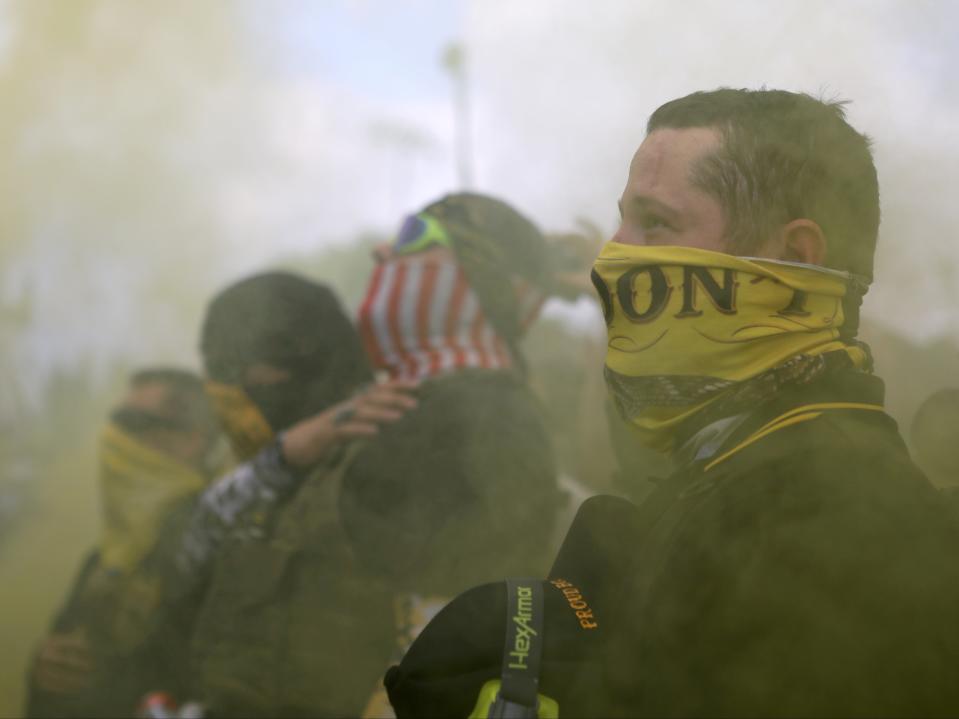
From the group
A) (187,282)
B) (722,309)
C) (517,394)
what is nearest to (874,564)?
(722,309)

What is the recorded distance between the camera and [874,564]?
2.74 ft

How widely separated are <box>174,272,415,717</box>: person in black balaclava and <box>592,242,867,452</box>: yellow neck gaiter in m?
0.89

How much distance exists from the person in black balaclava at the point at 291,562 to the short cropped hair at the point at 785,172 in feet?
3.21

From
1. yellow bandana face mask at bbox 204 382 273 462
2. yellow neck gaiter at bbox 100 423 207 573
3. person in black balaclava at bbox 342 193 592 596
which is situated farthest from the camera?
yellow neck gaiter at bbox 100 423 207 573

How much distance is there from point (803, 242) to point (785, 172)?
0.08m

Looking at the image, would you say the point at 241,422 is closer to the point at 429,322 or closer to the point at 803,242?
the point at 429,322

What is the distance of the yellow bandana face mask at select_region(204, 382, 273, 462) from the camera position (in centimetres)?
217

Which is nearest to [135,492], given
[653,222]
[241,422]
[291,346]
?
[241,422]

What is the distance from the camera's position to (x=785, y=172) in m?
1.06

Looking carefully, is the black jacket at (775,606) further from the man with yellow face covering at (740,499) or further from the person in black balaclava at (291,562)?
the person in black balaclava at (291,562)

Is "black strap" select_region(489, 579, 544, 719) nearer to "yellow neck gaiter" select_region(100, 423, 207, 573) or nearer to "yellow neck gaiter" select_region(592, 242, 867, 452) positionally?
"yellow neck gaiter" select_region(592, 242, 867, 452)

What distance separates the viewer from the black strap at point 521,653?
33.7 inches

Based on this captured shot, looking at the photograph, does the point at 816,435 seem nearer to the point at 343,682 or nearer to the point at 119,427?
A: the point at 343,682

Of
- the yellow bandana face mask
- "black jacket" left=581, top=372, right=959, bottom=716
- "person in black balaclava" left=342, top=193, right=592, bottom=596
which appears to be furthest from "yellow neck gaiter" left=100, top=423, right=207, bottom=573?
"black jacket" left=581, top=372, right=959, bottom=716
